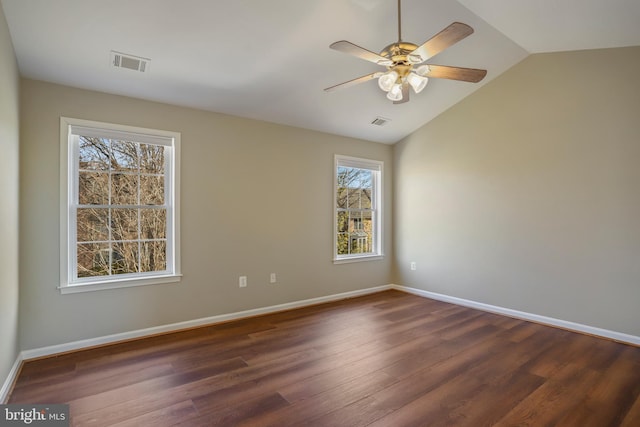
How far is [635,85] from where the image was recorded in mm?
3139

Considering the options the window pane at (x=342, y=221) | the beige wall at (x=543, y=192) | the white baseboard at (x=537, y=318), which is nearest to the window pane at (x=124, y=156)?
the window pane at (x=342, y=221)

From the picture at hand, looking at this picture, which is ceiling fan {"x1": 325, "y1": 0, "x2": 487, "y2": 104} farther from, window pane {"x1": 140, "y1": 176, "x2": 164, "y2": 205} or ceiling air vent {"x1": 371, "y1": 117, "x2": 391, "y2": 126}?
window pane {"x1": 140, "y1": 176, "x2": 164, "y2": 205}

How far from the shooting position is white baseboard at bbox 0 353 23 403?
2.15m

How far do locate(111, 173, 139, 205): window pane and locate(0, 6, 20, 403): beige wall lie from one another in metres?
0.73

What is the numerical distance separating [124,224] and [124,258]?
35cm

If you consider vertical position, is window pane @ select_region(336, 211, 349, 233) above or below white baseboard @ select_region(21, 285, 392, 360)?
above

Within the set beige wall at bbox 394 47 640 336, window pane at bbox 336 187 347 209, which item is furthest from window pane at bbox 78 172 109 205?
beige wall at bbox 394 47 640 336

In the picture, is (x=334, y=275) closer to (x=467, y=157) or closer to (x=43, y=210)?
(x=467, y=157)

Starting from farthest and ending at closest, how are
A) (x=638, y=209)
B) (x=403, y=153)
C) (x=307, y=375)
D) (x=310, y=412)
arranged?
(x=403, y=153) → (x=638, y=209) → (x=307, y=375) → (x=310, y=412)

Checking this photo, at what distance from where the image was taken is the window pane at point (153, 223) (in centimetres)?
341

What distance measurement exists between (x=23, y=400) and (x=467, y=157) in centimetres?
509

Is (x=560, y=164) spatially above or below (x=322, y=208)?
above

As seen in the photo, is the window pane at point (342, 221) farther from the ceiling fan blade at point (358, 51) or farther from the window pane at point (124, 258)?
the ceiling fan blade at point (358, 51)

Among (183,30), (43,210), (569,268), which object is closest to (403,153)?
(569,268)
